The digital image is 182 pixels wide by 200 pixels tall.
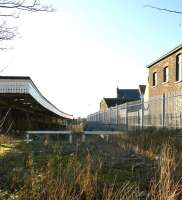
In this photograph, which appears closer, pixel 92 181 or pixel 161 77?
pixel 92 181

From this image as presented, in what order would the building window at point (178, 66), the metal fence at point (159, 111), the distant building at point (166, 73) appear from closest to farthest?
the metal fence at point (159, 111), the building window at point (178, 66), the distant building at point (166, 73)

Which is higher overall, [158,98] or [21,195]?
[158,98]

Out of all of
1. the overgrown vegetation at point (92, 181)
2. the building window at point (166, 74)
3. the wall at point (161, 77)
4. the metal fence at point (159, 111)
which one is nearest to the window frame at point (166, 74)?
the building window at point (166, 74)

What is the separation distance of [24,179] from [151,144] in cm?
614

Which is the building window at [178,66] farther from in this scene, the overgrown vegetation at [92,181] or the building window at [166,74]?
the overgrown vegetation at [92,181]

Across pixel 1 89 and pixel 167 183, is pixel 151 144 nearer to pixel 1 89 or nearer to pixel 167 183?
pixel 167 183

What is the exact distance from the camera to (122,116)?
1255 inches

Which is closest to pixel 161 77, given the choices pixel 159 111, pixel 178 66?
pixel 178 66

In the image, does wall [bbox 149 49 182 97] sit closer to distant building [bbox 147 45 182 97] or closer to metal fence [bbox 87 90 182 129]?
distant building [bbox 147 45 182 97]

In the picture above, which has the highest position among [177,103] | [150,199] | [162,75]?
[162,75]

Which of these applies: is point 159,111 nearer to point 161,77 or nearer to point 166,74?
point 166,74

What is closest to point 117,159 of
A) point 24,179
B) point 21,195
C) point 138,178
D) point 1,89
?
point 138,178

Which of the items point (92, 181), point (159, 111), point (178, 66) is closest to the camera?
point (92, 181)

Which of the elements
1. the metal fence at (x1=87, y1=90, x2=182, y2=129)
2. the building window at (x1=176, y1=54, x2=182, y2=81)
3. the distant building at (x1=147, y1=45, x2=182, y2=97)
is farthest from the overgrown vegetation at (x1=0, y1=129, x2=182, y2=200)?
the distant building at (x1=147, y1=45, x2=182, y2=97)
